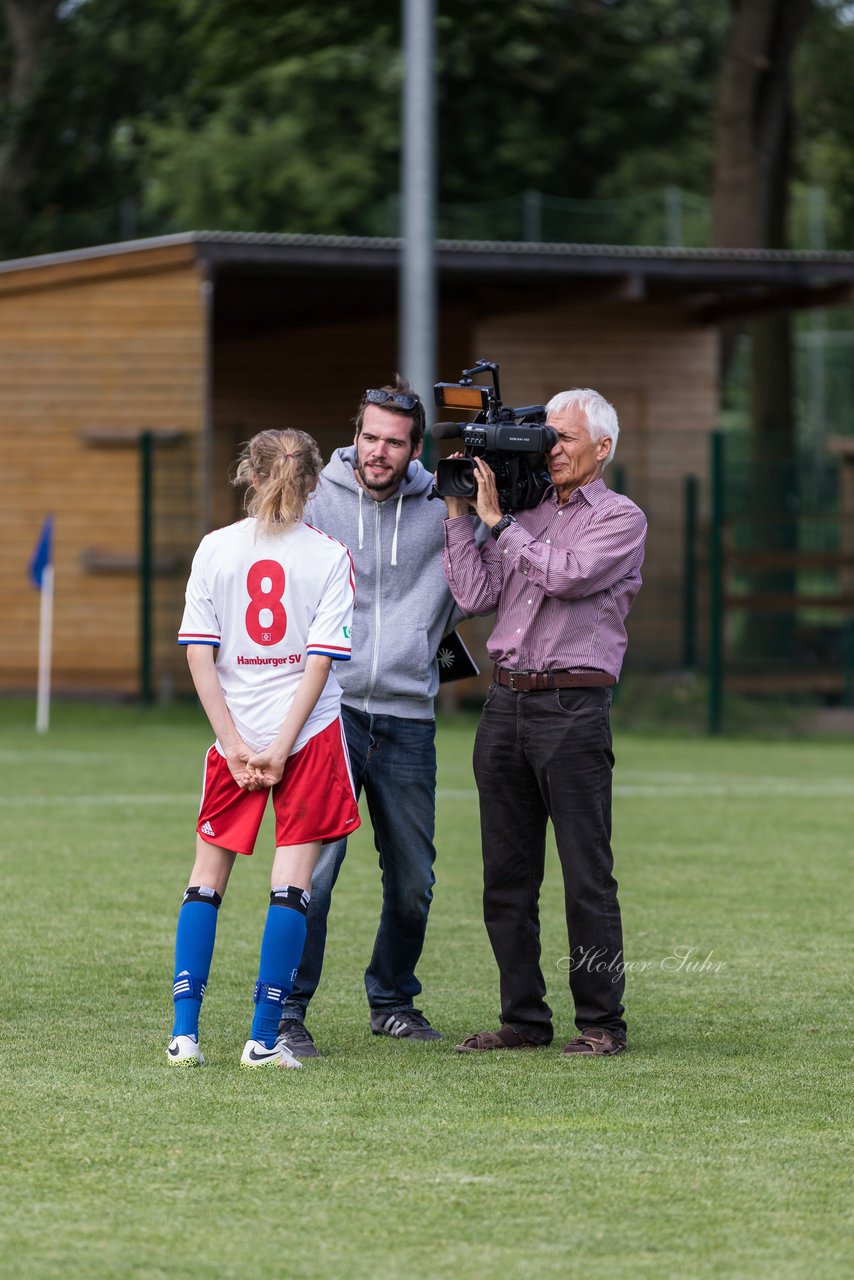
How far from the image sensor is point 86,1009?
639 centimetres

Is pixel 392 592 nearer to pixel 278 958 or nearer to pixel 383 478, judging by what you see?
pixel 383 478

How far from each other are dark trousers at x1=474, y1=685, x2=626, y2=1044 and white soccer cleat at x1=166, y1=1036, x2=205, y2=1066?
3.16 ft

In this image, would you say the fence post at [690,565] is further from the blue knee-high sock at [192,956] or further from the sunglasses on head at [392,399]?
the blue knee-high sock at [192,956]

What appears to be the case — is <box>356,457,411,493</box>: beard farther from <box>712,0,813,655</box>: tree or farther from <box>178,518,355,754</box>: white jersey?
<box>712,0,813,655</box>: tree

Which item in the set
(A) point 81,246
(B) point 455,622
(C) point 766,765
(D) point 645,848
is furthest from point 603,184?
(B) point 455,622

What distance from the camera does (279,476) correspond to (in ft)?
18.2

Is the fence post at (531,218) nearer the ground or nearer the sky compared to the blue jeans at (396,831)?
nearer the sky

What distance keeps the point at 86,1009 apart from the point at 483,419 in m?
2.18

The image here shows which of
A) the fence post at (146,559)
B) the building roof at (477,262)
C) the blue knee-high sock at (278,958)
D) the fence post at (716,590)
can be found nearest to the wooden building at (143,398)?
the building roof at (477,262)

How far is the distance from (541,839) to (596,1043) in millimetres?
625

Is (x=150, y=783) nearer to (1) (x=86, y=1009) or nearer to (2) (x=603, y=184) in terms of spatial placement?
(1) (x=86, y=1009)

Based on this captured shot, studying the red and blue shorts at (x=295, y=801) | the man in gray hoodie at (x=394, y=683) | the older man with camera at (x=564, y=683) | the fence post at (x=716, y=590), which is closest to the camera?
the red and blue shorts at (x=295, y=801)

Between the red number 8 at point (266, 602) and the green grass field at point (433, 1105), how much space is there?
1.17m

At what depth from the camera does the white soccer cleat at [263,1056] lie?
559 cm
